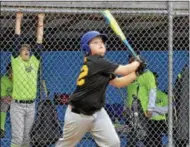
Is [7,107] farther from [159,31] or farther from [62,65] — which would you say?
[159,31]

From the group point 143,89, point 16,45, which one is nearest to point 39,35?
point 16,45

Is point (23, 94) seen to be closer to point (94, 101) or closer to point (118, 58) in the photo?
point (118, 58)

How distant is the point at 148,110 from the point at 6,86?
2.22 meters

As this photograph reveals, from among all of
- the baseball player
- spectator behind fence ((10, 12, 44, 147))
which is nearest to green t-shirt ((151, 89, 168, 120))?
spectator behind fence ((10, 12, 44, 147))

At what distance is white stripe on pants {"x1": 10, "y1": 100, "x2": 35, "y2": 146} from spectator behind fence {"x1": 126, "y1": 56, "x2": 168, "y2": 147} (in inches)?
60.3

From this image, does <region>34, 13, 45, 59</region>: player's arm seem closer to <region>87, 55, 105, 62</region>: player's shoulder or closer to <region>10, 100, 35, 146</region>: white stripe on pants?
<region>10, 100, 35, 146</region>: white stripe on pants

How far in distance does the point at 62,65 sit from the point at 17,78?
176 cm

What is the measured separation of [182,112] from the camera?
28.0ft

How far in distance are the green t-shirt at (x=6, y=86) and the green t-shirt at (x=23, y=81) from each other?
41cm

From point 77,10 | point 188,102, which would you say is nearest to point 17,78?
point 77,10

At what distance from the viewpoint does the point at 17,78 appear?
8539mm

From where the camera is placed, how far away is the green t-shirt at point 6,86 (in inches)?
353

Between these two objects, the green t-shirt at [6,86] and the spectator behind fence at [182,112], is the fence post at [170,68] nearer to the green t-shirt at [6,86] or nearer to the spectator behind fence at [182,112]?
the spectator behind fence at [182,112]

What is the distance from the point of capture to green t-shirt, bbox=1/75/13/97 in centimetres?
896
